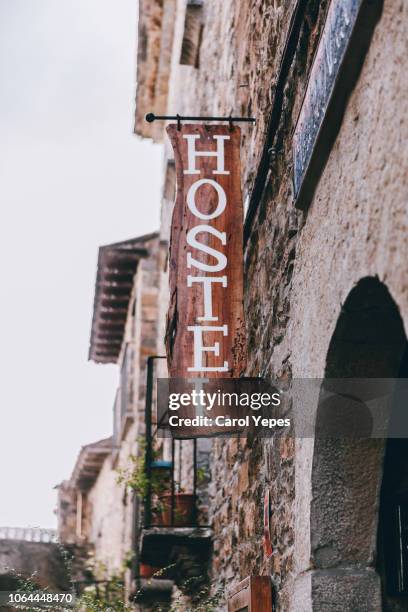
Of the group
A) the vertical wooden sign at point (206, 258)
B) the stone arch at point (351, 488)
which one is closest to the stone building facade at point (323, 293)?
the stone arch at point (351, 488)

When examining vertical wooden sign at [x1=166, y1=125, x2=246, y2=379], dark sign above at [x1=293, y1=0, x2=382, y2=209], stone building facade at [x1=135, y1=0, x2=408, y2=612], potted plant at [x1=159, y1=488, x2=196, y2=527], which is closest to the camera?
stone building facade at [x1=135, y1=0, x2=408, y2=612]

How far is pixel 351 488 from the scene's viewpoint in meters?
3.53

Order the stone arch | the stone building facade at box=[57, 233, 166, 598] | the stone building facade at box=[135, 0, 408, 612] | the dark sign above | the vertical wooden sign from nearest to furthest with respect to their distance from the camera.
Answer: the stone building facade at box=[135, 0, 408, 612] < the dark sign above < the stone arch < the vertical wooden sign < the stone building facade at box=[57, 233, 166, 598]

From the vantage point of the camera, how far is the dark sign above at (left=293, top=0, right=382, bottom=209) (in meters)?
2.95

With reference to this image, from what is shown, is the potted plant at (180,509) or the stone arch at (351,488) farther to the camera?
the potted plant at (180,509)

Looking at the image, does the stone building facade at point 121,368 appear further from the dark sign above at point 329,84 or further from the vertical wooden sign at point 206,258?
the dark sign above at point 329,84

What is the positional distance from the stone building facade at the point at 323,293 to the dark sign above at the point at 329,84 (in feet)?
0.06

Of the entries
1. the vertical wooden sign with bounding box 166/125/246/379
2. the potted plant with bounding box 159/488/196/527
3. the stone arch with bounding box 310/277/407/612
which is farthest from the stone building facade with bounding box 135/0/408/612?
the potted plant with bounding box 159/488/196/527

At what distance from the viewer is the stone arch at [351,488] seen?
3.43 meters

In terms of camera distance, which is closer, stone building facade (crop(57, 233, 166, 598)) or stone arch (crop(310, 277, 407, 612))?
stone arch (crop(310, 277, 407, 612))

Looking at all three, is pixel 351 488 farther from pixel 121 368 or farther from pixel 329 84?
pixel 121 368

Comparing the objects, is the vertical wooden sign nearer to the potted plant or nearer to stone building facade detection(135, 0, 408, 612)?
stone building facade detection(135, 0, 408, 612)

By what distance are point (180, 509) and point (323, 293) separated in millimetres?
4315

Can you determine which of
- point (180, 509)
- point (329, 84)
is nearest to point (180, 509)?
point (180, 509)
